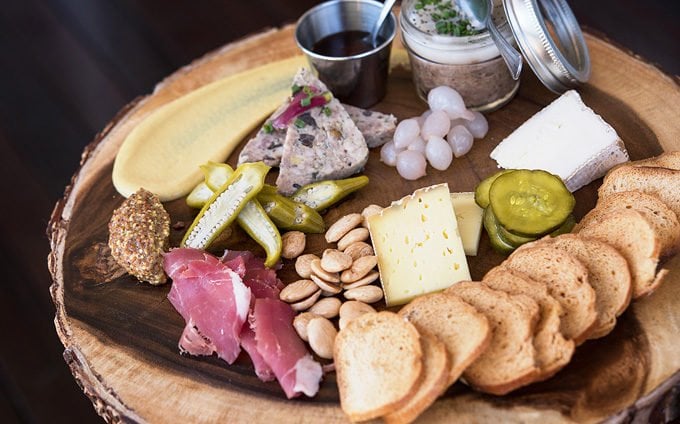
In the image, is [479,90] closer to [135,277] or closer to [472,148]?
[472,148]

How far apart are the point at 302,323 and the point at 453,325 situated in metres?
0.59

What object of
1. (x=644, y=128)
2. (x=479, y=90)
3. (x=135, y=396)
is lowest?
(x=644, y=128)

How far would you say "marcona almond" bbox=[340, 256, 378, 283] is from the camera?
112 inches

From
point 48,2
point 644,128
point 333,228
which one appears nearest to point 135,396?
point 333,228

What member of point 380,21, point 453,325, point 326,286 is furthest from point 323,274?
point 380,21

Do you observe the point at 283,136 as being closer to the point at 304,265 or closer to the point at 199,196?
the point at 199,196

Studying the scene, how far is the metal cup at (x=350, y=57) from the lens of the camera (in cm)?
351

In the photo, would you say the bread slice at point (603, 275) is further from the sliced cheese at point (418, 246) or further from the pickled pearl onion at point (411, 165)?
the pickled pearl onion at point (411, 165)

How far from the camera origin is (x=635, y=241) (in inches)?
103

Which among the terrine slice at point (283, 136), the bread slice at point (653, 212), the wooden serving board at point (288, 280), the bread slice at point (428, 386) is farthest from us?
the terrine slice at point (283, 136)

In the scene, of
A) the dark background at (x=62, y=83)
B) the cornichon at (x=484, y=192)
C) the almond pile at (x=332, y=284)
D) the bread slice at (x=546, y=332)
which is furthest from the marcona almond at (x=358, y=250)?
the dark background at (x=62, y=83)

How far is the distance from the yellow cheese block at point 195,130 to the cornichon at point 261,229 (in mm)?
438

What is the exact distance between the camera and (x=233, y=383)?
8.61 ft

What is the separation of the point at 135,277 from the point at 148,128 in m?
0.90
